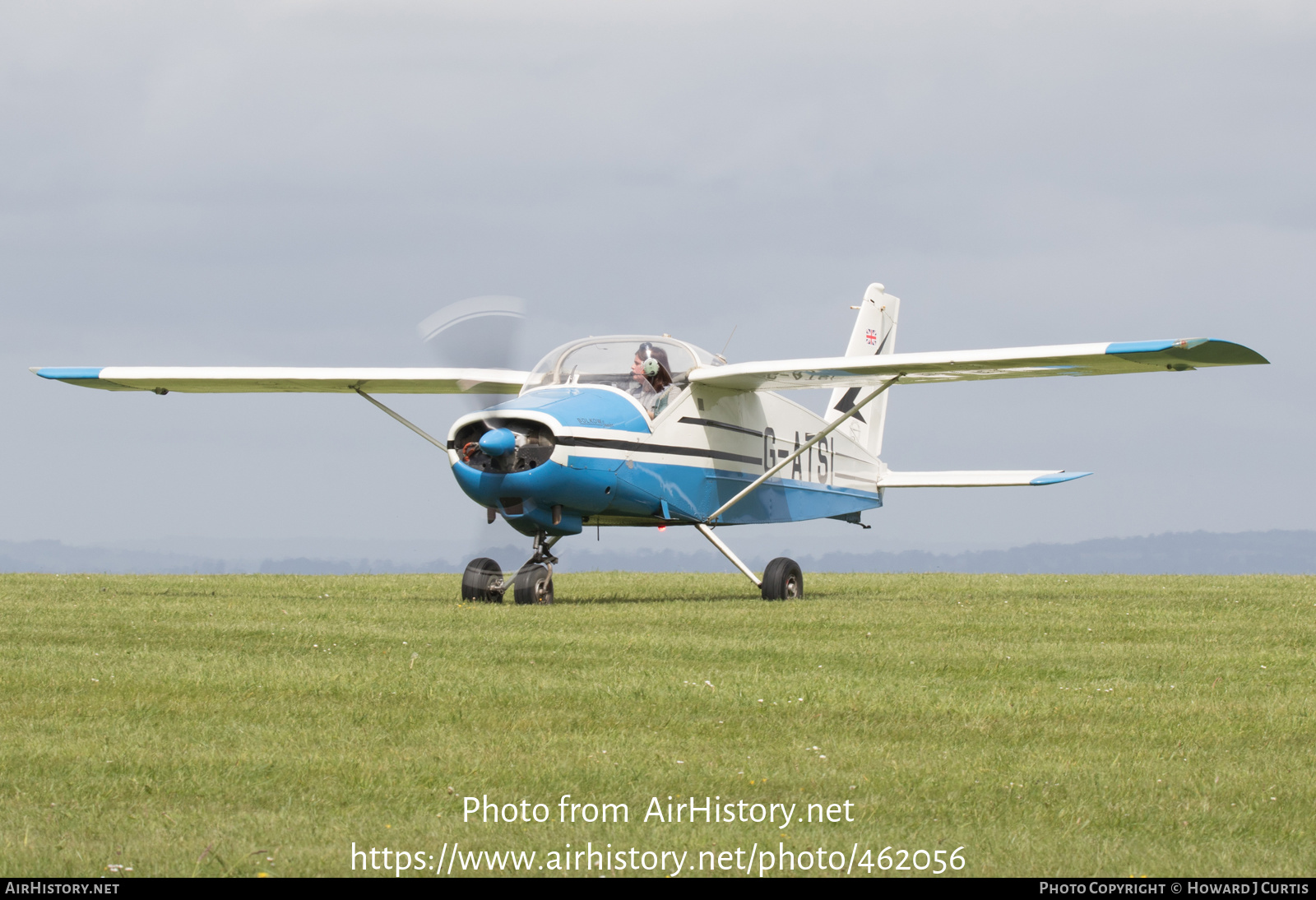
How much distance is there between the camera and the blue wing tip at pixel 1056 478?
22.3m

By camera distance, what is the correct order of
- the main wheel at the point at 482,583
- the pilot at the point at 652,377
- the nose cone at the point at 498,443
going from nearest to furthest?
1. the nose cone at the point at 498,443
2. the main wheel at the point at 482,583
3. the pilot at the point at 652,377

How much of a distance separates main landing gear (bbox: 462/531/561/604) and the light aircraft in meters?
0.02

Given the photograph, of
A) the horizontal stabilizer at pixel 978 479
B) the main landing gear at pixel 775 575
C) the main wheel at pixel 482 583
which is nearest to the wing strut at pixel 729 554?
the main landing gear at pixel 775 575

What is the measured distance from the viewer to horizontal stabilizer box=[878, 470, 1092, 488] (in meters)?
22.3

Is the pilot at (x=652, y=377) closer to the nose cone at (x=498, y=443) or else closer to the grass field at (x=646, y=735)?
the nose cone at (x=498, y=443)

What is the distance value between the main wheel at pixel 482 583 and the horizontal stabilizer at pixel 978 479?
907 cm

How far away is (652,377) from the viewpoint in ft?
54.9

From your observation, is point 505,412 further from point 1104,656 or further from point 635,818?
point 635,818

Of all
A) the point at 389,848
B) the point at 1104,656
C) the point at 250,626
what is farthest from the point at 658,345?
the point at 389,848

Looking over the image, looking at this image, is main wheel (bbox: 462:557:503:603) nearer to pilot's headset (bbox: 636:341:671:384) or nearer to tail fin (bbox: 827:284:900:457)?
pilot's headset (bbox: 636:341:671:384)

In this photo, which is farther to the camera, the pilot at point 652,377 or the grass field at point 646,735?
the pilot at point 652,377

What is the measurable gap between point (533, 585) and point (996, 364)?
20.5 feet

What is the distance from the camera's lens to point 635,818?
5.52m
